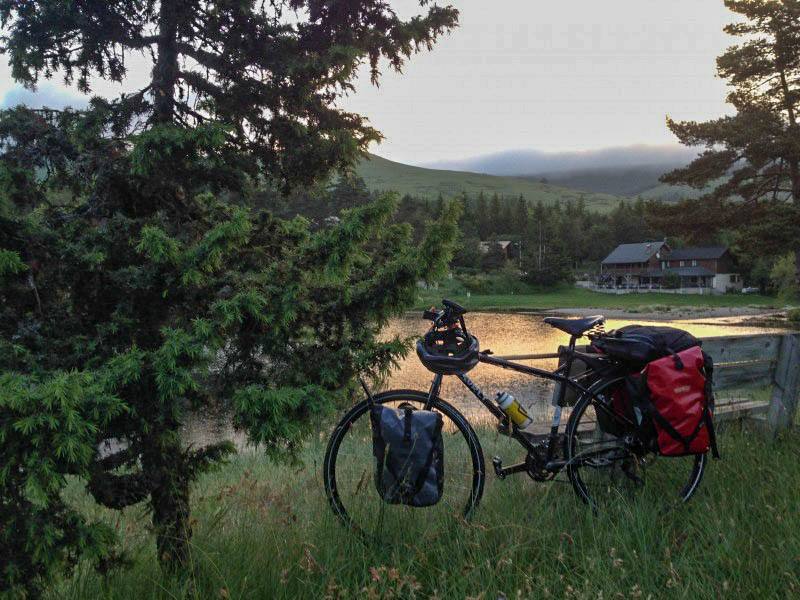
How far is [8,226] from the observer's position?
240cm

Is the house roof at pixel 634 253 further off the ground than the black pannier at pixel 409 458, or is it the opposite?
the black pannier at pixel 409 458

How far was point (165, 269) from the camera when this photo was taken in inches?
106

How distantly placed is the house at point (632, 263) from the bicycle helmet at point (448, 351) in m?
92.4

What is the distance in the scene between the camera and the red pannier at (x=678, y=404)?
3.29 m

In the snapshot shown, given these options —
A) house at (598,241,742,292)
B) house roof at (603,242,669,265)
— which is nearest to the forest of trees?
house at (598,241,742,292)

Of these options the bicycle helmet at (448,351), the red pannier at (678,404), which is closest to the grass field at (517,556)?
the red pannier at (678,404)

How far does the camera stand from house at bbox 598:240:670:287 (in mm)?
91000

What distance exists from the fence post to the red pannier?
5.84ft

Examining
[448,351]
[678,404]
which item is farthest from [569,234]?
[448,351]

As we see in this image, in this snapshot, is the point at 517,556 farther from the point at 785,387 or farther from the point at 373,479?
the point at 785,387

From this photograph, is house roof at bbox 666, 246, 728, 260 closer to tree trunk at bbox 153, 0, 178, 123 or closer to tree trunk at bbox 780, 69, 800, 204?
tree trunk at bbox 780, 69, 800, 204

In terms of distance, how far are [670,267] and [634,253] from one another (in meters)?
6.44

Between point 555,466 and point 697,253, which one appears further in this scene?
point 697,253

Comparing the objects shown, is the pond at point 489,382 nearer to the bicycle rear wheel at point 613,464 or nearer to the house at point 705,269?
the bicycle rear wheel at point 613,464
